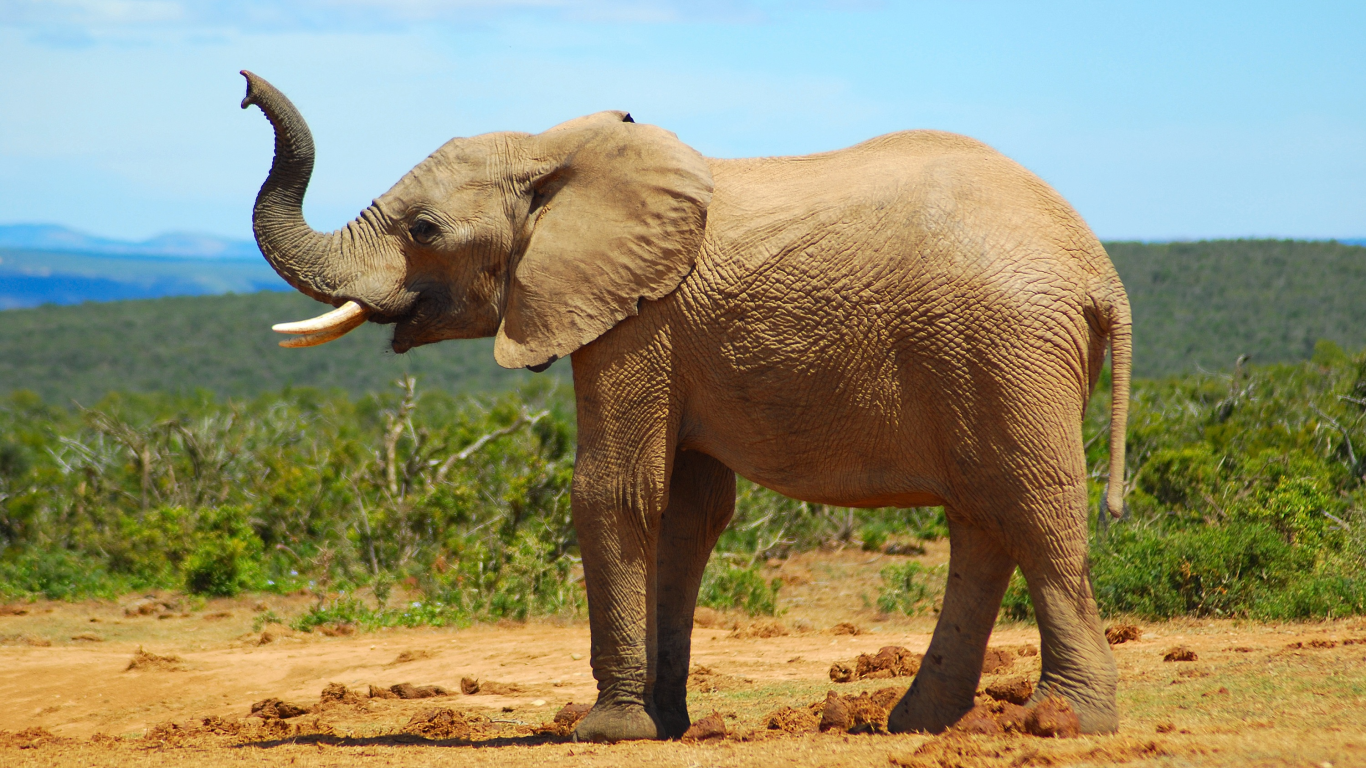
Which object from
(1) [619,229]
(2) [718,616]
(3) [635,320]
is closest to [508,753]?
(3) [635,320]

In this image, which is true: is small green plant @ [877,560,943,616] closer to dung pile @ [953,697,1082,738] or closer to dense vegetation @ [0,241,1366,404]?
dung pile @ [953,697,1082,738]

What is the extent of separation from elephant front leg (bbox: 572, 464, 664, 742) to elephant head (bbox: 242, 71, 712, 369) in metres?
0.67

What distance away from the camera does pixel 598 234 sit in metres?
5.15

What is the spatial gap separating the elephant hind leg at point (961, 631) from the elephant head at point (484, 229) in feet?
6.01

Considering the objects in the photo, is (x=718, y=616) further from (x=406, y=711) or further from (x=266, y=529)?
(x=266, y=529)

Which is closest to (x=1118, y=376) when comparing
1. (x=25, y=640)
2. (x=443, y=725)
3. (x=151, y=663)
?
(x=443, y=725)

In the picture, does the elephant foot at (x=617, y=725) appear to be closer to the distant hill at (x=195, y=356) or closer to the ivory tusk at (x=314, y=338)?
the ivory tusk at (x=314, y=338)

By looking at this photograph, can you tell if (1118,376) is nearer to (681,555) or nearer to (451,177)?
(681,555)

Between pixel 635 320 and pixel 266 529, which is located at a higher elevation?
pixel 635 320

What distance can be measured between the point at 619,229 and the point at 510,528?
7.12 metres

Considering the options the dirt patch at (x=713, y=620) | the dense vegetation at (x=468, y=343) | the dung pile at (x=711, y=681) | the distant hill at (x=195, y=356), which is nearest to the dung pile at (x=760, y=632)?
the dirt patch at (x=713, y=620)

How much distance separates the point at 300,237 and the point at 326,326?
18.8 inches

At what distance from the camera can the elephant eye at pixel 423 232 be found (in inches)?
212

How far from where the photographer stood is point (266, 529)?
13258mm
